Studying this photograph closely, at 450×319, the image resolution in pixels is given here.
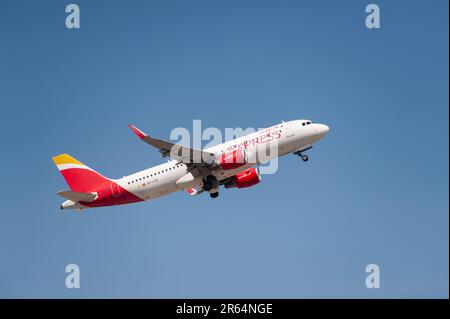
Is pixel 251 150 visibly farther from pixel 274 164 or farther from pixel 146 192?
pixel 146 192

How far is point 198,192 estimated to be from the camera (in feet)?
224

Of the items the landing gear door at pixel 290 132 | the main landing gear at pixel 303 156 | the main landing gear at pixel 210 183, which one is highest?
the landing gear door at pixel 290 132

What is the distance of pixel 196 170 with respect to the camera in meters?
62.9

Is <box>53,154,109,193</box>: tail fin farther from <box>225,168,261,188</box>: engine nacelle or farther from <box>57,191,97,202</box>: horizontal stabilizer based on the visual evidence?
<box>225,168,261,188</box>: engine nacelle

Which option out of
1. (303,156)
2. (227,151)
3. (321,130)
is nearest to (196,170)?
(227,151)

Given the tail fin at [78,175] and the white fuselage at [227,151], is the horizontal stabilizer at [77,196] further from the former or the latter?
the white fuselage at [227,151]

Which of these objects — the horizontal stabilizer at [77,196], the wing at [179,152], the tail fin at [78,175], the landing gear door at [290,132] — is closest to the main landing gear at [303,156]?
the landing gear door at [290,132]

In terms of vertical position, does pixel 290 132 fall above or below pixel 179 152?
above

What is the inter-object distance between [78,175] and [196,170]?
38.7 feet

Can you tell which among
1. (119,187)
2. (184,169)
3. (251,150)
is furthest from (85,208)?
(251,150)

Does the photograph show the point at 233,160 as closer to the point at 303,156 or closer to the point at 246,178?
the point at 246,178

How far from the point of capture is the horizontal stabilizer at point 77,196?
63250 millimetres
